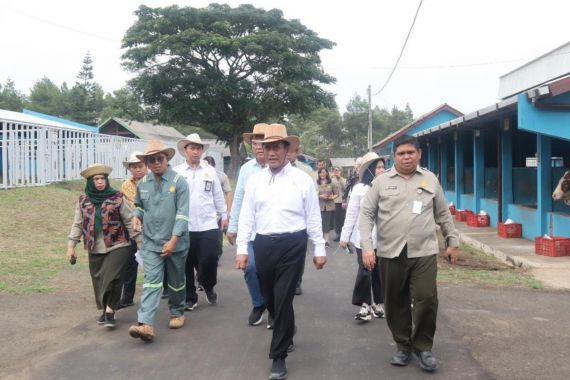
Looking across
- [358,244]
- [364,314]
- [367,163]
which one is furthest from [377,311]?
[367,163]

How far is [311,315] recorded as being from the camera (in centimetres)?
610

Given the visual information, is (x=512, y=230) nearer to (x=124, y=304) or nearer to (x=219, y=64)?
(x=124, y=304)

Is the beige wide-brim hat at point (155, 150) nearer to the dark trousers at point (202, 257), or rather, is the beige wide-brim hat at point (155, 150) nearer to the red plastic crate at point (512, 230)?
the dark trousers at point (202, 257)

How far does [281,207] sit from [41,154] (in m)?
12.9

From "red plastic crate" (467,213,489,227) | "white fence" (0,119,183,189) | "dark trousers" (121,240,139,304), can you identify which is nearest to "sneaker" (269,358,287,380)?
"dark trousers" (121,240,139,304)

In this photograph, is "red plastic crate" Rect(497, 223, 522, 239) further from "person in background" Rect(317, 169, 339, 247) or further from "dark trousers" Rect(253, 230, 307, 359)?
"dark trousers" Rect(253, 230, 307, 359)

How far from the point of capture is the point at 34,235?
11148 millimetres

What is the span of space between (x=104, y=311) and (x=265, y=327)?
1614mm

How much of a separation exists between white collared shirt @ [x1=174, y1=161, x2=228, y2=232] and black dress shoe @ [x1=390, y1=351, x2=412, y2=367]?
2547 millimetres

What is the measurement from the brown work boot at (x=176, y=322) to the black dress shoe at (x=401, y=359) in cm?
219

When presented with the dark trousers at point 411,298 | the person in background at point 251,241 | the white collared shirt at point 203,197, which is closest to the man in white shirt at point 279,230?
the dark trousers at point 411,298

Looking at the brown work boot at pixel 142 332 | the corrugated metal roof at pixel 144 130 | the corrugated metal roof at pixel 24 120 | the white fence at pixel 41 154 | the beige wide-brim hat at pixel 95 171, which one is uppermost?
the corrugated metal roof at pixel 144 130

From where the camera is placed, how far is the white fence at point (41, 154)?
14.5 metres

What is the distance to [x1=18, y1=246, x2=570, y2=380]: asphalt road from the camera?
14.2 feet
